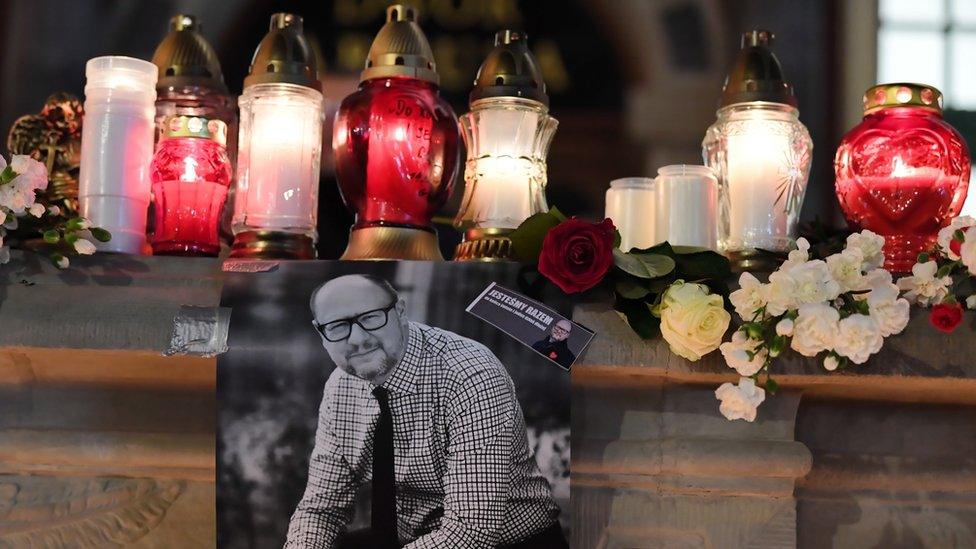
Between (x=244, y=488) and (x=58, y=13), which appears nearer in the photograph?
(x=244, y=488)

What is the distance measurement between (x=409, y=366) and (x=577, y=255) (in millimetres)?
221

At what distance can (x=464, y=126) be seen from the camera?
1.38 m

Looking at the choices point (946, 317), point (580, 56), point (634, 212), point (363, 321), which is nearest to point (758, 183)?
point (634, 212)

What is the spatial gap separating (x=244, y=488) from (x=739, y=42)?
936 mm

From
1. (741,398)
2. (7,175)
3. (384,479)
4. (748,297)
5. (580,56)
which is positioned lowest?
(384,479)

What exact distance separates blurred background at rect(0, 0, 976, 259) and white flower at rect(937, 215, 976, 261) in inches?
14.5

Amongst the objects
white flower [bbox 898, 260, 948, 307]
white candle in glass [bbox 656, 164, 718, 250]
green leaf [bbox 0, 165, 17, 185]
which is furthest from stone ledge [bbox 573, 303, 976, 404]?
green leaf [bbox 0, 165, 17, 185]

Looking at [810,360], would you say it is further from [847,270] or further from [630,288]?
[630,288]

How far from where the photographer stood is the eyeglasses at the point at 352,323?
1.22 m

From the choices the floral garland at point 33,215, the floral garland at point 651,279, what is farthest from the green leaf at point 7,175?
the floral garland at point 651,279

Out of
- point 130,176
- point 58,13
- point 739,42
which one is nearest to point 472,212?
point 130,176

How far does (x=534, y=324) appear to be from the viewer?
1209 mm

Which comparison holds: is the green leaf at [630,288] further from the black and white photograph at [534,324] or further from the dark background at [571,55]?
the dark background at [571,55]

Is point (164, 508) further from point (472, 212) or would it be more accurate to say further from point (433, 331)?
point (472, 212)
